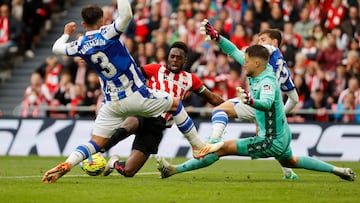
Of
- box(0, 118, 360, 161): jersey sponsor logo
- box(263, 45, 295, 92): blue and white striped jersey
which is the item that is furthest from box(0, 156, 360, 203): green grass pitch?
box(0, 118, 360, 161): jersey sponsor logo

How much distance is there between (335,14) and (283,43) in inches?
64.5

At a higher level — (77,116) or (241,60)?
(241,60)

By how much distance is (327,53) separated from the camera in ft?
76.7

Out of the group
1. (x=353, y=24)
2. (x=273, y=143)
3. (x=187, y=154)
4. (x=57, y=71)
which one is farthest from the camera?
(x=57, y=71)

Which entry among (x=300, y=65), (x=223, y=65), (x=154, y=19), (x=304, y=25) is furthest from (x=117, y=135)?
(x=154, y=19)

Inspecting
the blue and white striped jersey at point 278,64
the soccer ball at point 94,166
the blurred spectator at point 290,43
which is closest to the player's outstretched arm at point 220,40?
the blue and white striped jersey at point 278,64

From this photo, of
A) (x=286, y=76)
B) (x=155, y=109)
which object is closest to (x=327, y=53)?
(x=286, y=76)

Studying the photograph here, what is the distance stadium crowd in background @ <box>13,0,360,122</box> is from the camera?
2283cm

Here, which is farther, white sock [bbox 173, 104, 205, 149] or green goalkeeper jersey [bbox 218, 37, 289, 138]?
white sock [bbox 173, 104, 205, 149]

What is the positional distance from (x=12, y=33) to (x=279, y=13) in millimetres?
8447

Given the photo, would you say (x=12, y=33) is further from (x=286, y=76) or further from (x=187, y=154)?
(x=286, y=76)

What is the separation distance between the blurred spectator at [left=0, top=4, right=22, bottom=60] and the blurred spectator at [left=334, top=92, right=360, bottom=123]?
10.6 m

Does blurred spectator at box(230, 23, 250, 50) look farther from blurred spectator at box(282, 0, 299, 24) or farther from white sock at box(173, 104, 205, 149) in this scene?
white sock at box(173, 104, 205, 149)

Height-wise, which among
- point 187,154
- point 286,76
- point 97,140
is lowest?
point 187,154
